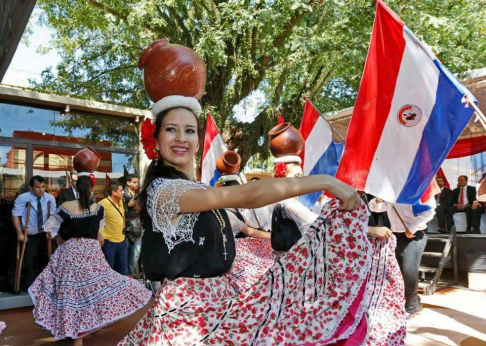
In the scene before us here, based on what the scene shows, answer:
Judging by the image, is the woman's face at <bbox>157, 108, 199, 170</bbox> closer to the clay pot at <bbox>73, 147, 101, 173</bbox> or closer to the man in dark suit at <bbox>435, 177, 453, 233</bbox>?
the clay pot at <bbox>73, 147, 101, 173</bbox>

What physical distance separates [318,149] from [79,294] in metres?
3.50

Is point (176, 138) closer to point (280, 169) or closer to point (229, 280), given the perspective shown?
point (229, 280)

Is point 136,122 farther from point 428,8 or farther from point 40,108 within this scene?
point 428,8

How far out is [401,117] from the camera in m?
3.37

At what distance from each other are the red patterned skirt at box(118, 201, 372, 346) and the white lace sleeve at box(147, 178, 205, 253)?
0.18 metres

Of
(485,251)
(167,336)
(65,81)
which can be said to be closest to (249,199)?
(167,336)

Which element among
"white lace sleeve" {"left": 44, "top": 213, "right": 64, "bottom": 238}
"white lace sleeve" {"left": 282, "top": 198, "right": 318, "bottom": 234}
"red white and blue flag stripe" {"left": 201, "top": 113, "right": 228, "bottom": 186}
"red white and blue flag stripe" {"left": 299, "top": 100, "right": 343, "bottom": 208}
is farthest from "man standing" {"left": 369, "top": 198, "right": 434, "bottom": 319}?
"white lace sleeve" {"left": 44, "top": 213, "right": 64, "bottom": 238}

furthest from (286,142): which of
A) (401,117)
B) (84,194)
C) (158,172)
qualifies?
(84,194)

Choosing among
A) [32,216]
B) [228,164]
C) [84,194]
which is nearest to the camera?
[84,194]

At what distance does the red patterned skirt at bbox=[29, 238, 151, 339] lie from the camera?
458 centimetres

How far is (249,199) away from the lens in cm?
162

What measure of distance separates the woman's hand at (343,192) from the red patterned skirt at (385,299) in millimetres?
1271

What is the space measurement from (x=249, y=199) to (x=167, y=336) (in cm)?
66

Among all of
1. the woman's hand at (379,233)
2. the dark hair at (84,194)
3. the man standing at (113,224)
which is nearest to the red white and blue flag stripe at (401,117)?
the woman's hand at (379,233)
